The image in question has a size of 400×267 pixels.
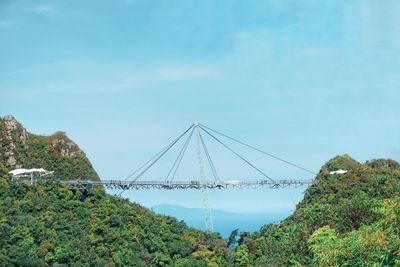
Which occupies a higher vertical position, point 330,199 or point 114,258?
point 330,199

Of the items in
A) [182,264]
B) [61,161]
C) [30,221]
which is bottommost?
[182,264]

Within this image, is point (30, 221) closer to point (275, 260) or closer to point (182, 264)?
point (182, 264)

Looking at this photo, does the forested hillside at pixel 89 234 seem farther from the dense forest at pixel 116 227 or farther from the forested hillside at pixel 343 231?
the forested hillside at pixel 343 231

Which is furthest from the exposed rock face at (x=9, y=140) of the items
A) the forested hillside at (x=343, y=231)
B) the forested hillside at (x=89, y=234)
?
the forested hillside at (x=343, y=231)

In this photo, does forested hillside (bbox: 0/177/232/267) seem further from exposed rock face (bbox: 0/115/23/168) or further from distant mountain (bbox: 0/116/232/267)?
exposed rock face (bbox: 0/115/23/168)

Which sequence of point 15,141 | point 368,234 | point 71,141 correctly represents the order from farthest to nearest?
point 71,141
point 15,141
point 368,234

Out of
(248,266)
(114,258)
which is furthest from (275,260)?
(114,258)
